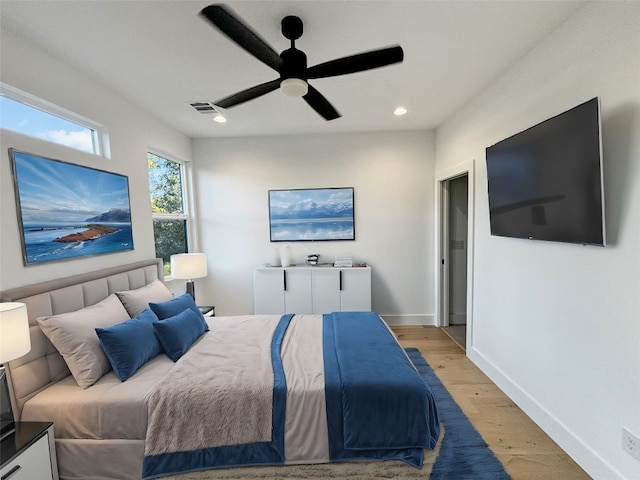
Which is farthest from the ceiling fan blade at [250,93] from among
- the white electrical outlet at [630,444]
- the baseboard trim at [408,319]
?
the baseboard trim at [408,319]

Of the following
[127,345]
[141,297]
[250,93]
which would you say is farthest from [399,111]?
[127,345]

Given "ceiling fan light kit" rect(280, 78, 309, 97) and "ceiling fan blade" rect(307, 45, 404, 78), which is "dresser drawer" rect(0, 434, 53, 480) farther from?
"ceiling fan blade" rect(307, 45, 404, 78)

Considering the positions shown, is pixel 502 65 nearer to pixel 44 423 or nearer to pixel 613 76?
pixel 613 76

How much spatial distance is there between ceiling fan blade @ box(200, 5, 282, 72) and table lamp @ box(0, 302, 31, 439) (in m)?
1.65

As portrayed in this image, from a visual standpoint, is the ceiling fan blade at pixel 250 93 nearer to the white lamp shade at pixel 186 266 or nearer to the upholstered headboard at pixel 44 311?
the upholstered headboard at pixel 44 311

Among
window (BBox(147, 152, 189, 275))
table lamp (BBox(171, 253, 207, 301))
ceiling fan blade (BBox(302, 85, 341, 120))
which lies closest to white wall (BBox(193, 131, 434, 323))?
window (BBox(147, 152, 189, 275))

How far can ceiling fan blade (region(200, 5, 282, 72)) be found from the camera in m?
1.15

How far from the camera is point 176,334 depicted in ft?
6.65

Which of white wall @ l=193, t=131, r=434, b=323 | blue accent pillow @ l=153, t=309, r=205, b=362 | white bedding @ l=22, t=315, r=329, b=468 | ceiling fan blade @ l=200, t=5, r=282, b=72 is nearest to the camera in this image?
ceiling fan blade @ l=200, t=5, r=282, b=72

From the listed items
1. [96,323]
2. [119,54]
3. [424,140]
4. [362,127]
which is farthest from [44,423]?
[424,140]

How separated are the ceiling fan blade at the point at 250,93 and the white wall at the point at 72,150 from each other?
1.26 metres

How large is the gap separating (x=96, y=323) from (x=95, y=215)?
0.94 m

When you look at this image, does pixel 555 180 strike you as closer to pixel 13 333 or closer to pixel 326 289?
pixel 326 289

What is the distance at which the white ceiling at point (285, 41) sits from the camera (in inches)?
62.2
